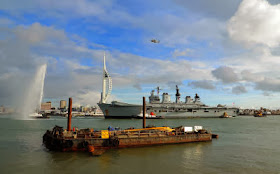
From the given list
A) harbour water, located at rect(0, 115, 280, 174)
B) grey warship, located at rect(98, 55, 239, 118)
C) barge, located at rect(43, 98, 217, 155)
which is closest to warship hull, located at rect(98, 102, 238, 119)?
grey warship, located at rect(98, 55, 239, 118)

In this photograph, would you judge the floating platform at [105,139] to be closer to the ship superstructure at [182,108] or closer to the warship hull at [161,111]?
the warship hull at [161,111]

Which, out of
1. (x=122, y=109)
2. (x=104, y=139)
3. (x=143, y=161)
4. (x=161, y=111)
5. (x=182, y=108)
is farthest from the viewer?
(x=182, y=108)

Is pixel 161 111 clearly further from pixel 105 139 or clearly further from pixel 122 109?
pixel 105 139

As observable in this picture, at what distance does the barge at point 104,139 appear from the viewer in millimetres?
20000

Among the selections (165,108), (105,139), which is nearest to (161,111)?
(165,108)

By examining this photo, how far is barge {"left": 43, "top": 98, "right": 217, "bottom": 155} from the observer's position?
2000 centimetres

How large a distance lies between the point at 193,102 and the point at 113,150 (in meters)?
86.0

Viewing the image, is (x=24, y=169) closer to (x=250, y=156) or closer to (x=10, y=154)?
(x=10, y=154)

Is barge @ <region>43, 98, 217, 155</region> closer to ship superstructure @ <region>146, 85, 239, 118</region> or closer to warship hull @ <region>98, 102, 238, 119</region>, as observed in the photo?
warship hull @ <region>98, 102, 238, 119</region>

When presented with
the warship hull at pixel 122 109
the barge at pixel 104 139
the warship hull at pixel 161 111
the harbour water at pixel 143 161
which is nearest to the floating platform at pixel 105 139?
the barge at pixel 104 139

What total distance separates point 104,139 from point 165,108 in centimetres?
6600

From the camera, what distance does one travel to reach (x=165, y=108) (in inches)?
3359

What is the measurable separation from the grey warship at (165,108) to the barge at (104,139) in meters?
51.6

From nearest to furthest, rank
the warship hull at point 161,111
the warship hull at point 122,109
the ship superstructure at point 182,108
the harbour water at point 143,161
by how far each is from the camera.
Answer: the harbour water at point 143,161, the warship hull at point 122,109, the warship hull at point 161,111, the ship superstructure at point 182,108
